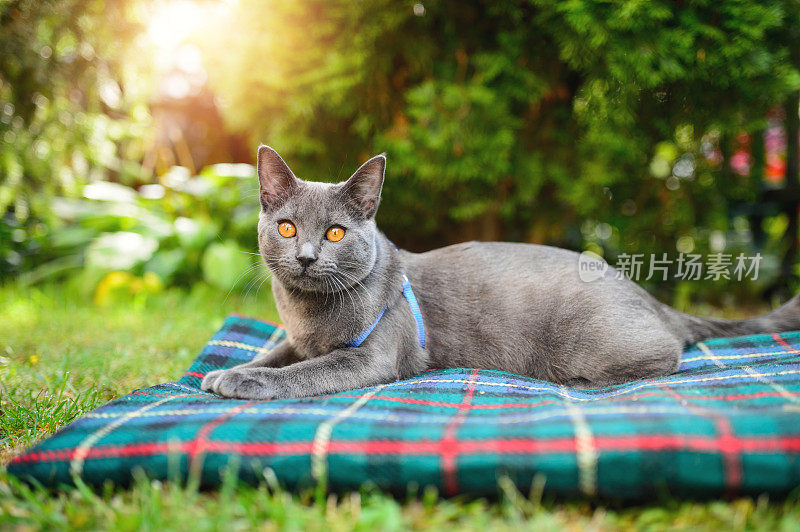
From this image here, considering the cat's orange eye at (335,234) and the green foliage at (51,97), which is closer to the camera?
the cat's orange eye at (335,234)

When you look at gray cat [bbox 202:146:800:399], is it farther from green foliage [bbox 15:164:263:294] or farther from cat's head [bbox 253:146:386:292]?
green foliage [bbox 15:164:263:294]

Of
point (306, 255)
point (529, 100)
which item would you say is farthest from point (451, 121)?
point (306, 255)

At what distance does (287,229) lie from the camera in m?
1.56

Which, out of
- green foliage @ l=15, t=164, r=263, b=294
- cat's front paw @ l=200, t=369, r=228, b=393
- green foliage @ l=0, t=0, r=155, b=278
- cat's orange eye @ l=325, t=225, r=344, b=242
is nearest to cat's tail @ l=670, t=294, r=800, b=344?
cat's orange eye @ l=325, t=225, r=344, b=242

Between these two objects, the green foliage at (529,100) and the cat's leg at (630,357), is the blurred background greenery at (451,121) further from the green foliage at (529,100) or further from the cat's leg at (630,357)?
the cat's leg at (630,357)

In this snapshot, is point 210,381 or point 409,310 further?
point 409,310

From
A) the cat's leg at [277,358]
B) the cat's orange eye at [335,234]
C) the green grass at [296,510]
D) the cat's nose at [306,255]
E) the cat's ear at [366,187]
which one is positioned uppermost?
the cat's ear at [366,187]

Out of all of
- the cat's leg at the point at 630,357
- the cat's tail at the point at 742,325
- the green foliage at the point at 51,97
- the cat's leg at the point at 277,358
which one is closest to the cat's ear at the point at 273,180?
the cat's leg at the point at 277,358

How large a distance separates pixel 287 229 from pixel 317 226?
0.31 ft

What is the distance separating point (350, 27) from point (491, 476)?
7.81 feet

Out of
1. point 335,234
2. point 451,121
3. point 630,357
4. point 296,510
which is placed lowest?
point 296,510

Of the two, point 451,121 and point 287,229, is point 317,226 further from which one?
point 451,121

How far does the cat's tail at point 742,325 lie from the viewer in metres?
1.98

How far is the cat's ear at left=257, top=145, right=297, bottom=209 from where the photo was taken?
1.58 m
